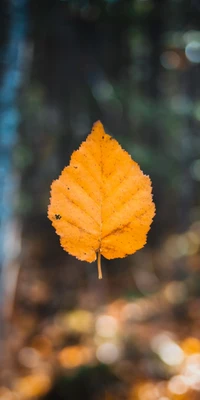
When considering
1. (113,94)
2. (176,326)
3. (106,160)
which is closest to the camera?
(106,160)

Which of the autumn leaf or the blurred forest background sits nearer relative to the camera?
the autumn leaf

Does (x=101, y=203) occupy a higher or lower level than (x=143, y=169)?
lower

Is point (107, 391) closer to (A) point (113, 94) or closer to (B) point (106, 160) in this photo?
(B) point (106, 160)

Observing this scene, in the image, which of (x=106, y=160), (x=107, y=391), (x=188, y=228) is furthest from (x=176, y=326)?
(x=106, y=160)

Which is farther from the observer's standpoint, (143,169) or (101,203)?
(143,169)
